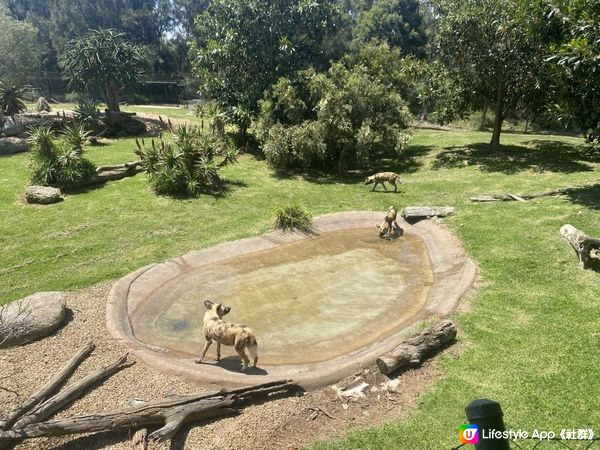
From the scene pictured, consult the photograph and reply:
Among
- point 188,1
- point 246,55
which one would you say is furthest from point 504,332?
point 188,1

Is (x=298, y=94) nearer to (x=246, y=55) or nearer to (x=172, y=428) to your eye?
(x=246, y=55)

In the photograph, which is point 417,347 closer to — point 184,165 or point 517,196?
point 517,196

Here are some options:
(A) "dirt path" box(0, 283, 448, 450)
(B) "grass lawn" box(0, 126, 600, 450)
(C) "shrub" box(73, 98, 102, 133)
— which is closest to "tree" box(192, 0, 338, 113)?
(B) "grass lawn" box(0, 126, 600, 450)

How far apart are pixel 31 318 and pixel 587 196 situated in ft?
60.0

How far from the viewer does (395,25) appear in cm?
5009

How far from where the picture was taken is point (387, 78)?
2570cm

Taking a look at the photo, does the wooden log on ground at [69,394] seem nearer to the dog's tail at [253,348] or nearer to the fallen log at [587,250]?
the dog's tail at [253,348]

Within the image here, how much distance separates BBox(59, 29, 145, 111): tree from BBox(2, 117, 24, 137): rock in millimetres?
7176

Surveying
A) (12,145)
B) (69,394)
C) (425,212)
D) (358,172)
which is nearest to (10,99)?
(12,145)

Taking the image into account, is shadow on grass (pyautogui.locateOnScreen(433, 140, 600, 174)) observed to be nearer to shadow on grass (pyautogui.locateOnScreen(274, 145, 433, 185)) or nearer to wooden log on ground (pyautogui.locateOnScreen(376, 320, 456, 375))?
shadow on grass (pyautogui.locateOnScreen(274, 145, 433, 185))

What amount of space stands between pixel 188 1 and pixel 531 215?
5996 centimetres

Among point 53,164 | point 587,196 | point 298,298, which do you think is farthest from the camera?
point 53,164

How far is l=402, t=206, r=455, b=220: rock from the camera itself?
57.3ft

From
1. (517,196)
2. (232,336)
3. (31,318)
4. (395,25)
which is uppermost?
(395,25)
